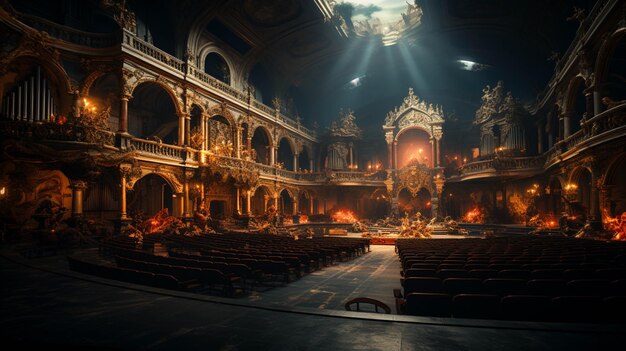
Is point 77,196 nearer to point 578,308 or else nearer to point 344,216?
point 578,308

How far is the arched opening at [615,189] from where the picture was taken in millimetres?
14580

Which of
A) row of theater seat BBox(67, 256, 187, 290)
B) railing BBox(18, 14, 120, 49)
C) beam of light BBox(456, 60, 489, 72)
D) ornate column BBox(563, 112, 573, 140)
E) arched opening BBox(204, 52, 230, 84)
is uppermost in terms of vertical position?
beam of light BBox(456, 60, 489, 72)

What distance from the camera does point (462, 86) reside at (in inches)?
1420

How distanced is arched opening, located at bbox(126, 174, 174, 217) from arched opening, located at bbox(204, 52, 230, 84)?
9.86 m

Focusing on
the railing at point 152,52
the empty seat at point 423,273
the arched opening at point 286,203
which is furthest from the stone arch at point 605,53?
the arched opening at point 286,203

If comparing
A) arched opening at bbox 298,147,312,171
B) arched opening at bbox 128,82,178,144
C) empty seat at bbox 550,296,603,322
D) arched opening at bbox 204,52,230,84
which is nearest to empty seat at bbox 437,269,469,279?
empty seat at bbox 550,296,603,322

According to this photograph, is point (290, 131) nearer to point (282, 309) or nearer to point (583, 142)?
point (583, 142)

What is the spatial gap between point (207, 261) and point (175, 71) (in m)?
17.1

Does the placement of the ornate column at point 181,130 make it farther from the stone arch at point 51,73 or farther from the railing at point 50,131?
the stone arch at point 51,73

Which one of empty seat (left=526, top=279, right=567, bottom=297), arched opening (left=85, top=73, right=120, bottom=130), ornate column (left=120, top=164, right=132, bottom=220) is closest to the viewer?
empty seat (left=526, top=279, right=567, bottom=297)

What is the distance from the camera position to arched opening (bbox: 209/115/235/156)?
25.2 m

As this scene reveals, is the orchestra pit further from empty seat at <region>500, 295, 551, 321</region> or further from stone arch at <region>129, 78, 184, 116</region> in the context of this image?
stone arch at <region>129, 78, 184, 116</region>

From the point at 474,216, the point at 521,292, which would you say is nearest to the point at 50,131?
the point at 521,292

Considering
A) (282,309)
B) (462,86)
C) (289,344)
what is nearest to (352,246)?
(282,309)
